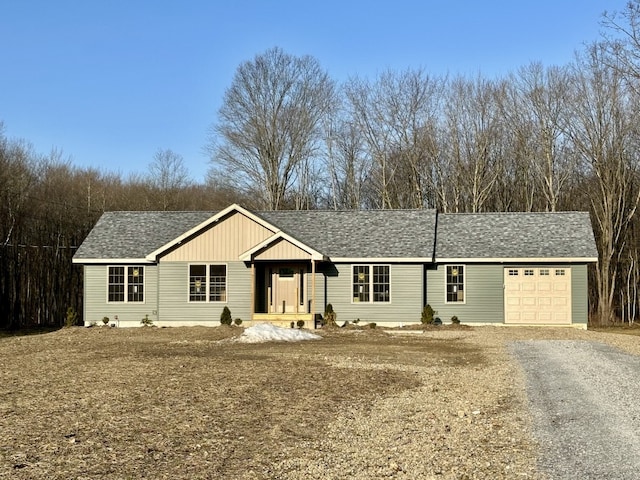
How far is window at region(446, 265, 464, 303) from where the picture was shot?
27.8m

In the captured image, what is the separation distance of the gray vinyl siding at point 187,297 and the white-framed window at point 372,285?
402 centimetres

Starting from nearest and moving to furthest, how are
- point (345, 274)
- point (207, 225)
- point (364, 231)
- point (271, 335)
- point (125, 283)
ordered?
point (271, 335)
point (207, 225)
point (345, 274)
point (125, 283)
point (364, 231)

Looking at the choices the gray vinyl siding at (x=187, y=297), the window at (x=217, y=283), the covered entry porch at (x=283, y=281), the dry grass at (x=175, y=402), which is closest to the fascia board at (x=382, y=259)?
the covered entry porch at (x=283, y=281)

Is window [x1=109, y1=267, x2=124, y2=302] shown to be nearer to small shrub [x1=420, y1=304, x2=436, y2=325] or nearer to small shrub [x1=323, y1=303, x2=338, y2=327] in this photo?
small shrub [x1=323, y1=303, x2=338, y2=327]

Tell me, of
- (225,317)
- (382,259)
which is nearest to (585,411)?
(382,259)

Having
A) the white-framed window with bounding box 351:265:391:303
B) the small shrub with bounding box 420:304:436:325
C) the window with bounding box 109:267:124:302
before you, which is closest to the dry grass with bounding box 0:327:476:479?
the small shrub with bounding box 420:304:436:325

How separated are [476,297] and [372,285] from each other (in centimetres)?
380

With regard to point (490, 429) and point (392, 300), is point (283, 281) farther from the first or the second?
point (490, 429)

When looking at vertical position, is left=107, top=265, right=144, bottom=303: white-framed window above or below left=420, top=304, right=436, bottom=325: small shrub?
above

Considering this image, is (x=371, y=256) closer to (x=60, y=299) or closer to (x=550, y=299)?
(x=550, y=299)

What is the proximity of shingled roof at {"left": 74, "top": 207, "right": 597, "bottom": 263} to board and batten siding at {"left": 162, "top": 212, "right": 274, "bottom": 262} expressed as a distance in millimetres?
669

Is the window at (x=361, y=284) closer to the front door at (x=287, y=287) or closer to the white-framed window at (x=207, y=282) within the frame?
the front door at (x=287, y=287)

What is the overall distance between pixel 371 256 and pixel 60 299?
49.8 ft

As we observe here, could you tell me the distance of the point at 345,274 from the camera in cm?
2814
